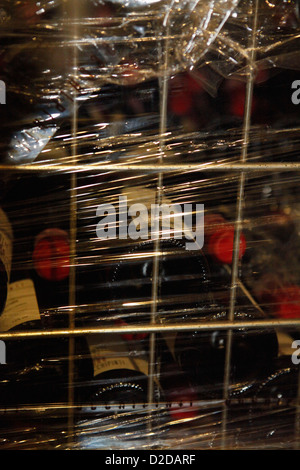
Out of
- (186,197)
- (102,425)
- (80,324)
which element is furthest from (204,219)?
(102,425)

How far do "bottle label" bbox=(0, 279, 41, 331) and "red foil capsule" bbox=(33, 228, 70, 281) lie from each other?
0.11ft

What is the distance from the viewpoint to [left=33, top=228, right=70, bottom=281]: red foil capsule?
2.67ft

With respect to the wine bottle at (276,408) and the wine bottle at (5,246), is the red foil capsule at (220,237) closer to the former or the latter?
the wine bottle at (276,408)

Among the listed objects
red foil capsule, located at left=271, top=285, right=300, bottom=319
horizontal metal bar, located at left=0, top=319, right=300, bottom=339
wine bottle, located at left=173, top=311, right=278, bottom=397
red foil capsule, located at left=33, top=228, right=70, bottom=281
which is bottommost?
wine bottle, located at left=173, top=311, right=278, bottom=397

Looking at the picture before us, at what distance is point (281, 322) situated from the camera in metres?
0.87

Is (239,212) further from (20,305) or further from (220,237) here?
(20,305)

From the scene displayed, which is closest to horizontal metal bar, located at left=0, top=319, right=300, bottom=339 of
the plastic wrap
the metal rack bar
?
the plastic wrap

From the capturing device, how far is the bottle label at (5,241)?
804 mm

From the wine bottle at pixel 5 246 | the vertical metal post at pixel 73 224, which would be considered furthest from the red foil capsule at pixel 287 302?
the wine bottle at pixel 5 246

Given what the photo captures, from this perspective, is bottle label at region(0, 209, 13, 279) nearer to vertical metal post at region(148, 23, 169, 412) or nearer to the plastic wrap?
the plastic wrap

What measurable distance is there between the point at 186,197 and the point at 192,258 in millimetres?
107

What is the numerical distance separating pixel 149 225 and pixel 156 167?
0.32 feet

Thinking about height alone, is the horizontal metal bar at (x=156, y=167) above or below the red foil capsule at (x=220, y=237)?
above

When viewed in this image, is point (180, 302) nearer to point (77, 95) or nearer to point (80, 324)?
point (80, 324)
